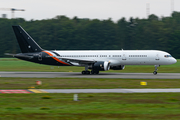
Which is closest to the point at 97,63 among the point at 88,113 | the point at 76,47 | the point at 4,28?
the point at 88,113

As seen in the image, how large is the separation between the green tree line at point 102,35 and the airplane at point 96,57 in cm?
6450

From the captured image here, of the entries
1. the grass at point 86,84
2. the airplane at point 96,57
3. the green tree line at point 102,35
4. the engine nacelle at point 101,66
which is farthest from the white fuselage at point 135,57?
the green tree line at point 102,35

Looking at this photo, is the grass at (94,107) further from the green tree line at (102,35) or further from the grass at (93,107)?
the green tree line at (102,35)

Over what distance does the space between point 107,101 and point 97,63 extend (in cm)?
2201

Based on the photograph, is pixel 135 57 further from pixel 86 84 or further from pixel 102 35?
pixel 102 35

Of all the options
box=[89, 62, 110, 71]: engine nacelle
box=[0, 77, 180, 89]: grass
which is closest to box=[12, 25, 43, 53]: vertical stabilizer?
box=[89, 62, 110, 71]: engine nacelle

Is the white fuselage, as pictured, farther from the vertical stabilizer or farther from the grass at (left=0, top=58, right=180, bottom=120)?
the grass at (left=0, top=58, right=180, bottom=120)

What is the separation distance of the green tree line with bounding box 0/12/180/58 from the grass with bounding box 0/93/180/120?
8757 centimetres

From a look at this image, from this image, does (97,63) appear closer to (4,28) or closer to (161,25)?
(161,25)

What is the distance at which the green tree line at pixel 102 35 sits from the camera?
10944 cm

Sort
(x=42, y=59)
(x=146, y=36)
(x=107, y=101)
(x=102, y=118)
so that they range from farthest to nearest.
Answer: (x=146, y=36) → (x=42, y=59) → (x=107, y=101) → (x=102, y=118)

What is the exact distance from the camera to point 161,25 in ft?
380

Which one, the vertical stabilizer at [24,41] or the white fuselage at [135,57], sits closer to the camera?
the white fuselage at [135,57]

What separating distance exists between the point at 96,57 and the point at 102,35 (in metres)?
76.2
